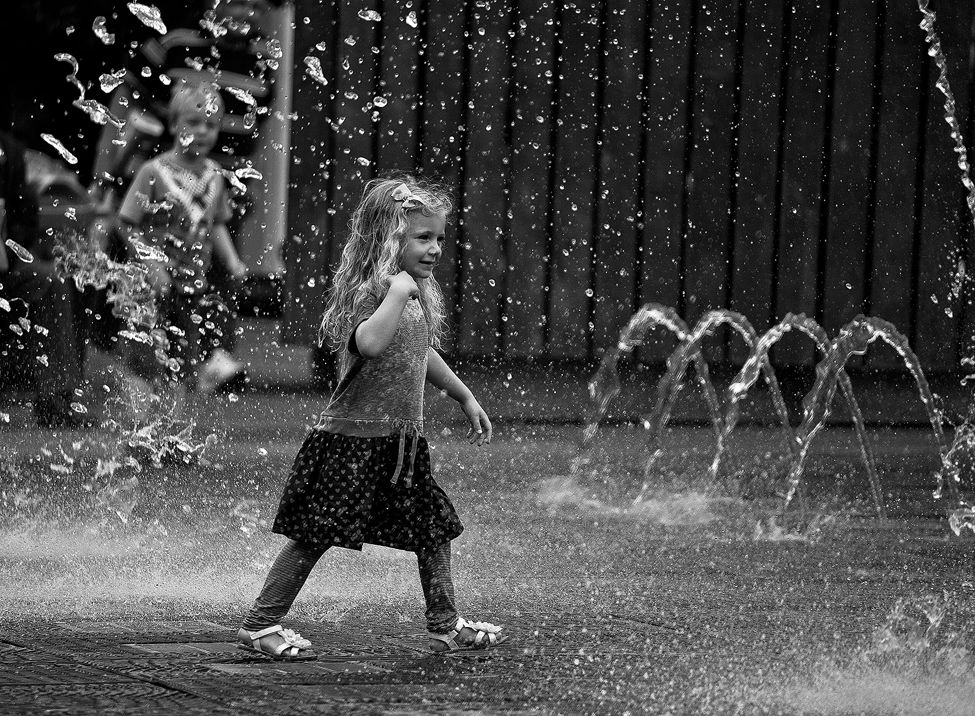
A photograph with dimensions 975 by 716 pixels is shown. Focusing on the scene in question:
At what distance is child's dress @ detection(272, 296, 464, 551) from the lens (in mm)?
3893

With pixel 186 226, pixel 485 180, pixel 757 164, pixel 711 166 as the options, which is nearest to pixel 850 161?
pixel 757 164

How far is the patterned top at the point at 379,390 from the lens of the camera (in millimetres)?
3988

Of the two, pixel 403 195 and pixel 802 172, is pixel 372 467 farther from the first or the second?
pixel 802 172

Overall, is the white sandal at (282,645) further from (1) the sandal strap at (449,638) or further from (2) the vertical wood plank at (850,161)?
(2) the vertical wood plank at (850,161)

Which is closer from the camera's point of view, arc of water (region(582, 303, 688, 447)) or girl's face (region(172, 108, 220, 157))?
girl's face (region(172, 108, 220, 157))

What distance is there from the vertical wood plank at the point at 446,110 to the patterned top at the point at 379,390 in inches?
241

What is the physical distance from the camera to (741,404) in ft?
35.4

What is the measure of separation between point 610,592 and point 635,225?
5.99m

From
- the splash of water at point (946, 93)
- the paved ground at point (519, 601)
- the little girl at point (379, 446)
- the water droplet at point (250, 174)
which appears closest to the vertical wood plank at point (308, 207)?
the water droplet at point (250, 174)

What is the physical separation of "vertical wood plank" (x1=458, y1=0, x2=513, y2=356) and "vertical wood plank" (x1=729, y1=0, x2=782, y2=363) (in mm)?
1601

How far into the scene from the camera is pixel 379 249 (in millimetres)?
4125

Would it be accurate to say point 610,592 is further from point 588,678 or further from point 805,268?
point 805,268

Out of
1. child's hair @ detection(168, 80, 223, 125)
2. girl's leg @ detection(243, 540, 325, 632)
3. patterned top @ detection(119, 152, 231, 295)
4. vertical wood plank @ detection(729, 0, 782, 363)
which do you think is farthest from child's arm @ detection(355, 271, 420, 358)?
vertical wood plank @ detection(729, 0, 782, 363)

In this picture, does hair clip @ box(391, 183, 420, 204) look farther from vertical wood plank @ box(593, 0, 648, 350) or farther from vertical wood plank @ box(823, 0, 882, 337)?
vertical wood plank @ box(823, 0, 882, 337)
